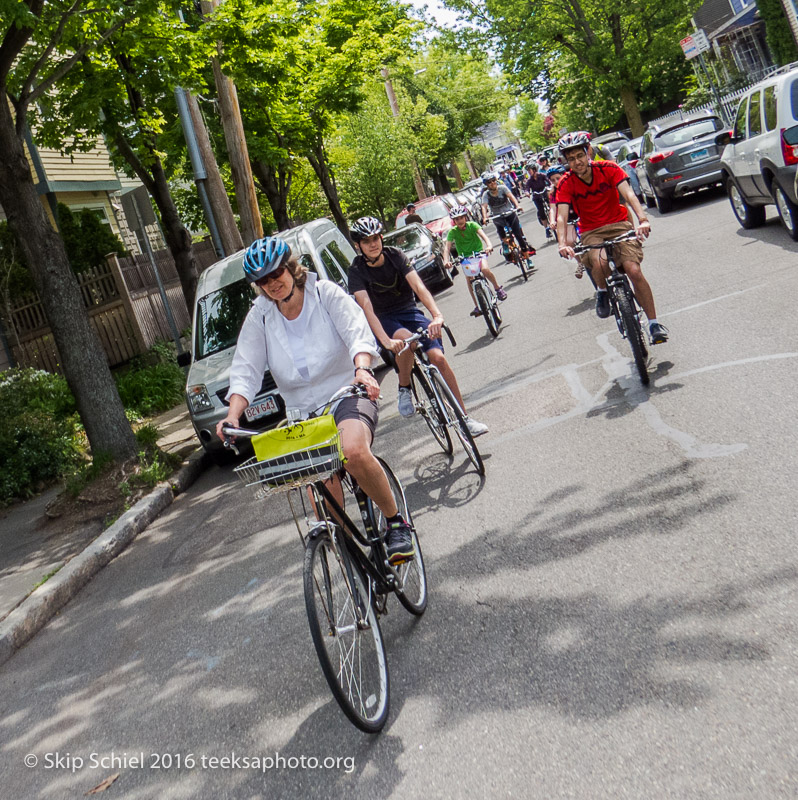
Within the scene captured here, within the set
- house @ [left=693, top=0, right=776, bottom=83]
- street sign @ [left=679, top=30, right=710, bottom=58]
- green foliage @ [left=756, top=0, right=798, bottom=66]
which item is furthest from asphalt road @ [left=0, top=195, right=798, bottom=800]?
house @ [left=693, top=0, right=776, bottom=83]

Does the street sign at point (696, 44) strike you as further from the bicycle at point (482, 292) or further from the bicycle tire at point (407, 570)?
the bicycle tire at point (407, 570)

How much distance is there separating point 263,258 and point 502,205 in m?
13.0

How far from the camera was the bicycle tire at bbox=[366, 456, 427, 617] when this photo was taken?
4.57 m

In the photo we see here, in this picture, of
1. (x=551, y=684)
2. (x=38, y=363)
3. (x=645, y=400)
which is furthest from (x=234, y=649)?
(x=38, y=363)

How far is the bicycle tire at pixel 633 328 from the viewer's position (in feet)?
24.8

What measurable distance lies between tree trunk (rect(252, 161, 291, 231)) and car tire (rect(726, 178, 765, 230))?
46.5 feet

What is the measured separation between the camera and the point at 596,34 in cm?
4128

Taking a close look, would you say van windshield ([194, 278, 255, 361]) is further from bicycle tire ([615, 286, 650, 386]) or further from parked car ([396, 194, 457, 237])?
parked car ([396, 194, 457, 237])

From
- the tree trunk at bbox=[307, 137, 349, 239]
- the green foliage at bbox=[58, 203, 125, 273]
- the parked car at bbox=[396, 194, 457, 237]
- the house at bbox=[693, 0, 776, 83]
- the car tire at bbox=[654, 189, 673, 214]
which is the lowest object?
the car tire at bbox=[654, 189, 673, 214]

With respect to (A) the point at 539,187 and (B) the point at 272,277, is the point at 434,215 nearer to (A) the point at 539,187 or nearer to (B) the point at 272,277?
(A) the point at 539,187

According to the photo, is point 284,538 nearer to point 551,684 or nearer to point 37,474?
point 551,684

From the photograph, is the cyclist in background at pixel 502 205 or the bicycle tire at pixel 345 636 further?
the cyclist in background at pixel 502 205

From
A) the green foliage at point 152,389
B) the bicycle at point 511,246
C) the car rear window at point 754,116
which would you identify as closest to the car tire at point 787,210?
the car rear window at point 754,116

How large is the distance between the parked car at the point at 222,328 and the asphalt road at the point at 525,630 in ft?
6.98
